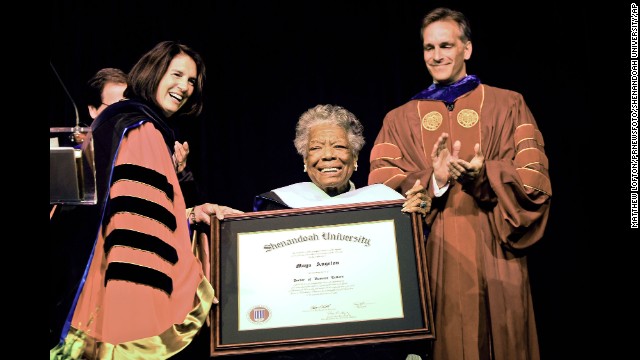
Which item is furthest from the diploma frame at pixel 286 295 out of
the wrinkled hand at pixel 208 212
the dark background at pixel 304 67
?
the dark background at pixel 304 67

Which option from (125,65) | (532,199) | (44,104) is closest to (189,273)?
(44,104)

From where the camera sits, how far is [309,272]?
9.56 feet

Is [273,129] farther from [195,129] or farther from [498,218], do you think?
[498,218]

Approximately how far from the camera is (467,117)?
353 centimetres

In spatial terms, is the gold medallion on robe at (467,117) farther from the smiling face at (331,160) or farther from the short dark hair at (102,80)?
the short dark hair at (102,80)

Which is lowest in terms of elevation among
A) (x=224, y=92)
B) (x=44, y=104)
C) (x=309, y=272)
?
A: (x=309, y=272)

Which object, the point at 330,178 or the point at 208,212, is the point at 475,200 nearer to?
the point at 330,178

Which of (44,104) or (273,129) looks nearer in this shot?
(44,104)

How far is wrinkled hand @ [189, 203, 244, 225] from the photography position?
299cm

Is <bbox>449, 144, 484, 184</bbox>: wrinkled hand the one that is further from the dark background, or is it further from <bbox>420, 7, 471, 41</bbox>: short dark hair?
the dark background

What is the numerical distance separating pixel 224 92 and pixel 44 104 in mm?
1867

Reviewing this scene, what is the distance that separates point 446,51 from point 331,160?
2.96 ft

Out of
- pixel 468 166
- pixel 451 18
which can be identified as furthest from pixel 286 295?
pixel 451 18

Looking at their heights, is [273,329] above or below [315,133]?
below
